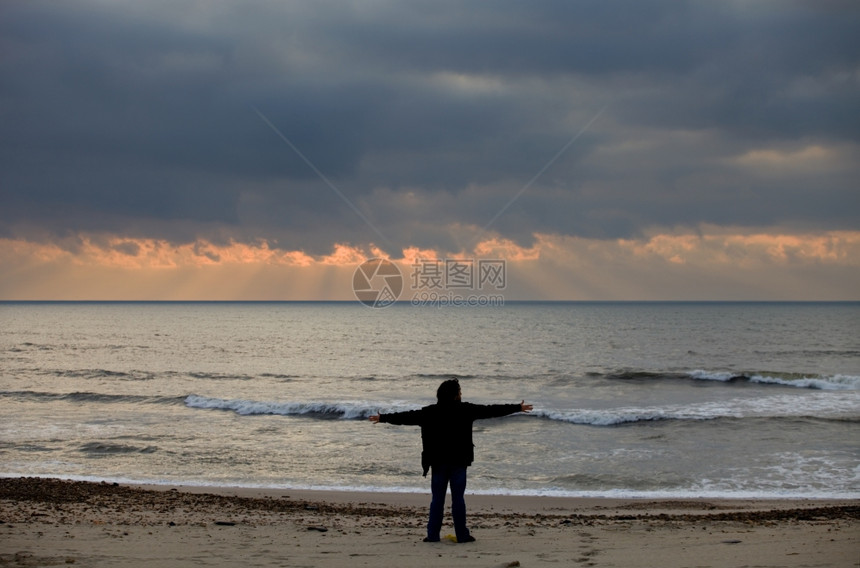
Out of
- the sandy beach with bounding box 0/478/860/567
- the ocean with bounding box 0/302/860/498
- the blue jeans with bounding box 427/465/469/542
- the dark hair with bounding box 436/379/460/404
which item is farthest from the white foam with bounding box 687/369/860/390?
the dark hair with bounding box 436/379/460/404

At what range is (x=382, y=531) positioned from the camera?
9.72 metres

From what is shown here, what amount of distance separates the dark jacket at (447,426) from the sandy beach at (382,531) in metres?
1.10

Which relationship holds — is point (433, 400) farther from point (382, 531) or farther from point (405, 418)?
point (405, 418)

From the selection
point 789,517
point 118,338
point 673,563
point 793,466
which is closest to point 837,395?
point 793,466

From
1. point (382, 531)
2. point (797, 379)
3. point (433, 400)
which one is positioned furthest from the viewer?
point (797, 379)

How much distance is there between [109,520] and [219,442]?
10664 mm

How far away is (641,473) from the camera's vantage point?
54.9 ft

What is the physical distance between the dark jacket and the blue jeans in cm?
11

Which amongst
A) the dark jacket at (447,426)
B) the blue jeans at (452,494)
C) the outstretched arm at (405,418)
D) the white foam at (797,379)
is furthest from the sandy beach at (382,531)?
the white foam at (797,379)

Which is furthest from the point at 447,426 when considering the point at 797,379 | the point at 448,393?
the point at 797,379

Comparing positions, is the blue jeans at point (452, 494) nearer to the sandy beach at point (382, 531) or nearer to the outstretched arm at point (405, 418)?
the sandy beach at point (382, 531)

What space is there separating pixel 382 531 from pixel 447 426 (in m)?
A: 2.55

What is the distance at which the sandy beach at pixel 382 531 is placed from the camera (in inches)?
306

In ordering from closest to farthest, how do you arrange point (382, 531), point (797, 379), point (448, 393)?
point (448, 393), point (382, 531), point (797, 379)
